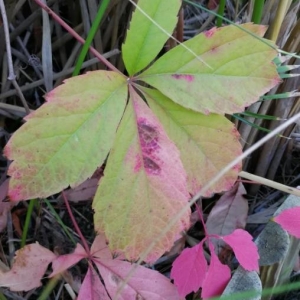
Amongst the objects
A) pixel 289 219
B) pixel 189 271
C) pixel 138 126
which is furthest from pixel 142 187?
pixel 289 219

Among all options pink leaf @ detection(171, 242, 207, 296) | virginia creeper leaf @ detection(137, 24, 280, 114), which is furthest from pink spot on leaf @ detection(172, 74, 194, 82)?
pink leaf @ detection(171, 242, 207, 296)

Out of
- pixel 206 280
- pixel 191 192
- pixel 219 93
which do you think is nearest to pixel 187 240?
pixel 206 280

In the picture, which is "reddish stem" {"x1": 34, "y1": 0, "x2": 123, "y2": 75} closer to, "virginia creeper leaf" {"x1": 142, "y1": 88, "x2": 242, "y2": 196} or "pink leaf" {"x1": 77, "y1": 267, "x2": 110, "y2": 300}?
"virginia creeper leaf" {"x1": 142, "y1": 88, "x2": 242, "y2": 196}

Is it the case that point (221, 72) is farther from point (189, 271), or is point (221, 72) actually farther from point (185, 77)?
point (189, 271)

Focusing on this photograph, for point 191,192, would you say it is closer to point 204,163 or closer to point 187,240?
point 204,163

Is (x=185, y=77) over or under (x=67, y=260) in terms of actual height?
over

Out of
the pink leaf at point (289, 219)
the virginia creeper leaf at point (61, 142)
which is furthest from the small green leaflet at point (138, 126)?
the pink leaf at point (289, 219)
